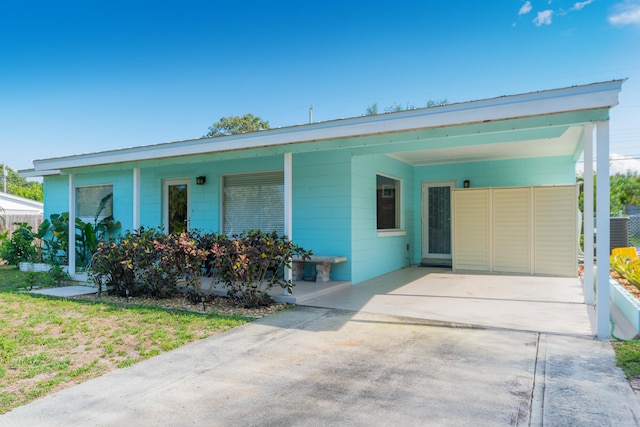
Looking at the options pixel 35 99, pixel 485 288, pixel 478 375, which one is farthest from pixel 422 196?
pixel 35 99

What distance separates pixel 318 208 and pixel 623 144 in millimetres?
24816

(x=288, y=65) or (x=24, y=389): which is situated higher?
(x=288, y=65)

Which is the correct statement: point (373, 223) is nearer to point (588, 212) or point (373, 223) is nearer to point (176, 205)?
point (588, 212)

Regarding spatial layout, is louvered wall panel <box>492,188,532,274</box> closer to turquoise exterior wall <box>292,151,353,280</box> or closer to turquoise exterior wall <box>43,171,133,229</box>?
turquoise exterior wall <box>292,151,353,280</box>

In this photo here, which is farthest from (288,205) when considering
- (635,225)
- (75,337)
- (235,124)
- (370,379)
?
(235,124)

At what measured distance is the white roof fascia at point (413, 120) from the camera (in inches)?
163

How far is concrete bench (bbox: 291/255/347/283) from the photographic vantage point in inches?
292

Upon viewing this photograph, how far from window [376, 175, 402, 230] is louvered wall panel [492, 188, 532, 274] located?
2191 millimetres

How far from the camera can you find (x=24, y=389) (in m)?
3.19

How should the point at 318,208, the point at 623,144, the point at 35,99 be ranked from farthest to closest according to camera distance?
the point at 623,144, the point at 35,99, the point at 318,208

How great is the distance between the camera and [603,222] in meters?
4.28

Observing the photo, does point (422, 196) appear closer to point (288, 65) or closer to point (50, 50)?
point (288, 65)

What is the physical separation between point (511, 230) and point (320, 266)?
4.65 m

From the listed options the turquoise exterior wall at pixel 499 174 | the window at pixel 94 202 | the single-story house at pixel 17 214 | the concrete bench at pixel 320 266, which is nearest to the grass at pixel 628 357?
the concrete bench at pixel 320 266
